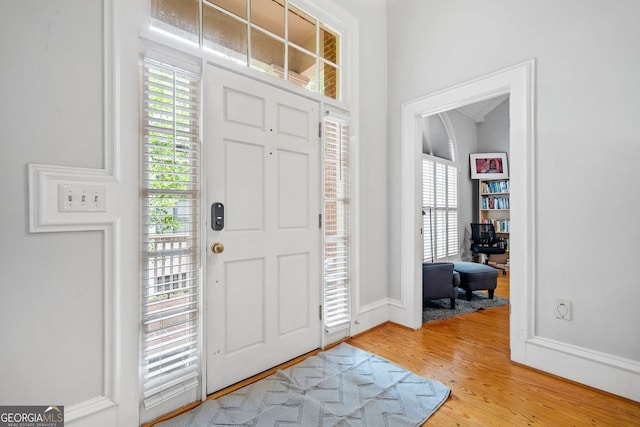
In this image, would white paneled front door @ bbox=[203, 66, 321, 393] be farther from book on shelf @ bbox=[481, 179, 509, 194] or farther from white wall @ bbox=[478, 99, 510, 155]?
white wall @ bbox=[478, 99, 510, 155]

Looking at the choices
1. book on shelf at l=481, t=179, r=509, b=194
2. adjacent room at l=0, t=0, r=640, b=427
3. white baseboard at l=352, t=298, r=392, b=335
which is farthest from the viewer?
book on shelf at l=481, t=179, r=509, b=194

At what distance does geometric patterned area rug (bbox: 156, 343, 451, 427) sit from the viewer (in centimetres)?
152

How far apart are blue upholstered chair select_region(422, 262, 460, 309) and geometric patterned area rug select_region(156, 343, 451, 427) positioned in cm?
126

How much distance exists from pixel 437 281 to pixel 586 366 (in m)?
1.42

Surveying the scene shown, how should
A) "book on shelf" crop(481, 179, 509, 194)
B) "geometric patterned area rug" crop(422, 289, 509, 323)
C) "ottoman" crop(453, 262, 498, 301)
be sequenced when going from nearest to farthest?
1. "geometric patterned area rug" crop(422, 289, 509, 323)
2. "ottoman" crop(453, 262, 498, 301)
3. "book on shelf" crop(481, 179, 509, 194)

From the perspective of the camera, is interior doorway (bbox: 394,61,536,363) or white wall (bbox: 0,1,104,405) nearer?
white wall (bbox: 0,1,104,405)

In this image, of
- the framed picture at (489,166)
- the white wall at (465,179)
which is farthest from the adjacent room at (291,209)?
the framed picture at (489,166)

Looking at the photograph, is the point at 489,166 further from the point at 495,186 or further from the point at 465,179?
the point at 465,179

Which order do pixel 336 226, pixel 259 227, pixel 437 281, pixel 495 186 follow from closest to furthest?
pixel 259 227
pixel 336 226
pixel 437 281
pixel 495 186

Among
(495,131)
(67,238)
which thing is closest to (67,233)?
(67,238)

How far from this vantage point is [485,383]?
1883mm

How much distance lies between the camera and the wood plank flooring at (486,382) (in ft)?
5.12

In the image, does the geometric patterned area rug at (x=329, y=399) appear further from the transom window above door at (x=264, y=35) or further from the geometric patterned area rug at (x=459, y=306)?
the transom window above door at (x=264, y=35)

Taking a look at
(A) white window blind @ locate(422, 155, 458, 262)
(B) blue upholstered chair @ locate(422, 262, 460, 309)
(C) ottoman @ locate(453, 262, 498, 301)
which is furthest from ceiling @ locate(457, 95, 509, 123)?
(B) blue upholstered chair @ locate(422, 262, 460, 309)
